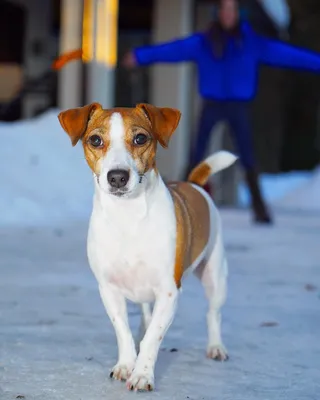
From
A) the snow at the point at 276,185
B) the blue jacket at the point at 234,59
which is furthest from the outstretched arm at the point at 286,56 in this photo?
the snow at the point at 276,185

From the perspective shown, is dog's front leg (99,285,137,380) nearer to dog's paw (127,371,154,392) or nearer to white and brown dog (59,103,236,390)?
white and brown dog (59,103,236,390)

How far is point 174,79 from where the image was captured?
1291cm

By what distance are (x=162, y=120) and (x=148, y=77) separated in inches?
565

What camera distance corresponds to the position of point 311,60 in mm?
7324

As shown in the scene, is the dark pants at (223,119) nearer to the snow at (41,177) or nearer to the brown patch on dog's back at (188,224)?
the snow at (41,177)

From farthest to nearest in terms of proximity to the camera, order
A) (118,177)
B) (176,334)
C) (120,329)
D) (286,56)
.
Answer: (286,56), (176,334), (120,329), (118,177)

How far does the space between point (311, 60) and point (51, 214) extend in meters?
3.41

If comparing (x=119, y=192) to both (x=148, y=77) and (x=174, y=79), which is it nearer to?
(x=174, y=79)

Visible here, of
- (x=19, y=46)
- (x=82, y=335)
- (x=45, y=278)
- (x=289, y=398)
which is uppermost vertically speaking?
(x=289, y=398)

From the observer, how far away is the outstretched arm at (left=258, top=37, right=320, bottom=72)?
7.35 metres

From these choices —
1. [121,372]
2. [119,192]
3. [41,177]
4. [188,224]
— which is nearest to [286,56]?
[41,177]

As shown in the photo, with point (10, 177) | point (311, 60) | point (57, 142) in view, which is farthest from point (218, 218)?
point (57, 142)

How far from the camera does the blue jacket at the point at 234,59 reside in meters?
7.45

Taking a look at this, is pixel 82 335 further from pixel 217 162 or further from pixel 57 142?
pixel 57 142
